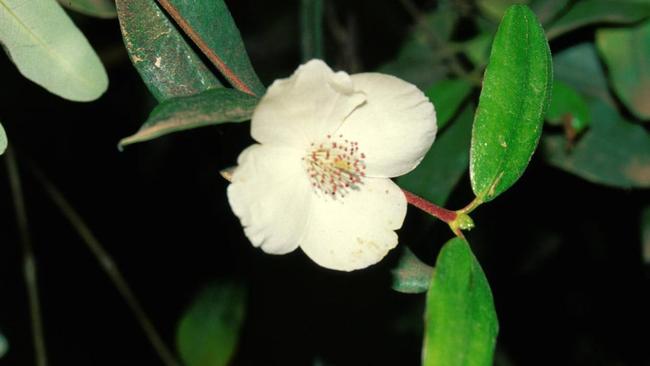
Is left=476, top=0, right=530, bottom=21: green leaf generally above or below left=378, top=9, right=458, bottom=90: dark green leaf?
above

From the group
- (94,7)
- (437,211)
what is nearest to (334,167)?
(437,211)

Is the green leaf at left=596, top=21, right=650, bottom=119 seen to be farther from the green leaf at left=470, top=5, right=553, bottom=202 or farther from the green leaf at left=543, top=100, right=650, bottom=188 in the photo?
the green leaf at left=470, top=5, right=553, bottom=202

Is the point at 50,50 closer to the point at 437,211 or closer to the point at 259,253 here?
the point at 437,211

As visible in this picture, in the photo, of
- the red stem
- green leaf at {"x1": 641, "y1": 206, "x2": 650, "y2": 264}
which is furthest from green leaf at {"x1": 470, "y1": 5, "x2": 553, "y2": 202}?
green leaf at {"x1": 641, "y1": 206, "x2": 650, "y2": 264}

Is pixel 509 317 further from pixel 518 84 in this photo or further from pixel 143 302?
pixel 518 84

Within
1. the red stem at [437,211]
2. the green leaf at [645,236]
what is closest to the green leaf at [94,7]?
the red stem at [437,211]

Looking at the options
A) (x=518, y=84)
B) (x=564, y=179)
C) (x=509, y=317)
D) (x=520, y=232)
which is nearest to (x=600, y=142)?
(x=564, y=179)

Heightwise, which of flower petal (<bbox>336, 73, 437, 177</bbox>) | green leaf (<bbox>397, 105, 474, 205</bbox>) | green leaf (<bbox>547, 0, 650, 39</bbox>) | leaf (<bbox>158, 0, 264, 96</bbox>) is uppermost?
leaf (<bbox>158, 0, 264, 96</bbox>)
